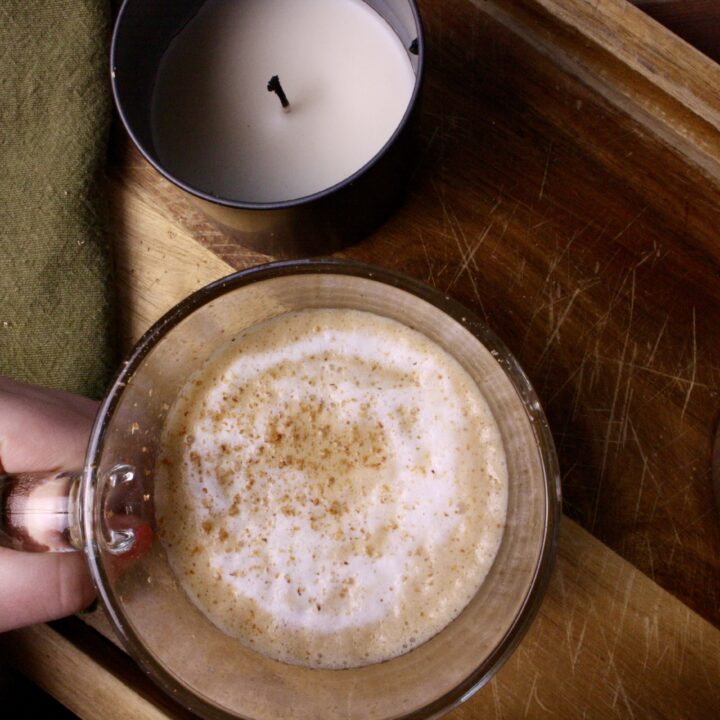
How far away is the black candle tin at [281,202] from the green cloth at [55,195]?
0.34 feet

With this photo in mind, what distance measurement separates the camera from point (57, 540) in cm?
71

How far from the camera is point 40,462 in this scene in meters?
0.80

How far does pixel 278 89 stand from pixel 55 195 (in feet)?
0.81

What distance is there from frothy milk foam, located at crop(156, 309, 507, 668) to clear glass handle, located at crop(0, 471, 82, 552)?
3.0 inches

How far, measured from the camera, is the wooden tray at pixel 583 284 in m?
0.78

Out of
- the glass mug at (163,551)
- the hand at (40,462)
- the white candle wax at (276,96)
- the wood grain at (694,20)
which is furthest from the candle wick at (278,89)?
the wood grain at (694,20)

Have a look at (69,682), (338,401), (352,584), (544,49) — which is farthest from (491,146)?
(69,682)

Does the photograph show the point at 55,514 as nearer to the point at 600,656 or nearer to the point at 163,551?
the point at 163,551

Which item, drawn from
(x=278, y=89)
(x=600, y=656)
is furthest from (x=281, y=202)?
(x=600, y=656)

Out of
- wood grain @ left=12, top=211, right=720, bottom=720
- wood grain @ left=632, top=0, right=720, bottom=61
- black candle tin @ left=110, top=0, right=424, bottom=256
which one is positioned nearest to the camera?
black candle tin @ left=110, top=0, right=424, bottom=256

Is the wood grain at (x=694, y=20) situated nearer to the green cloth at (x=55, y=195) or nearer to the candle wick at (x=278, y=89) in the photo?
the candle wick at (x=278, y=89)

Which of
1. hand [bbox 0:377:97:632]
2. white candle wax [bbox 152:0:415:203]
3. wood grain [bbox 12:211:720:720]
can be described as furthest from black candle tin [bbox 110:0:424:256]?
wood grain [bbox 12:211:720:720]

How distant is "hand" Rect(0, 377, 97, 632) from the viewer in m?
0.76

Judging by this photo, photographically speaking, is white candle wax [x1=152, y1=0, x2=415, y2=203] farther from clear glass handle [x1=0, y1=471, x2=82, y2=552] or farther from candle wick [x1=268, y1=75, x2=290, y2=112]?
clear glass handle [x1=0, y1=471, x2=82, y2=552]
